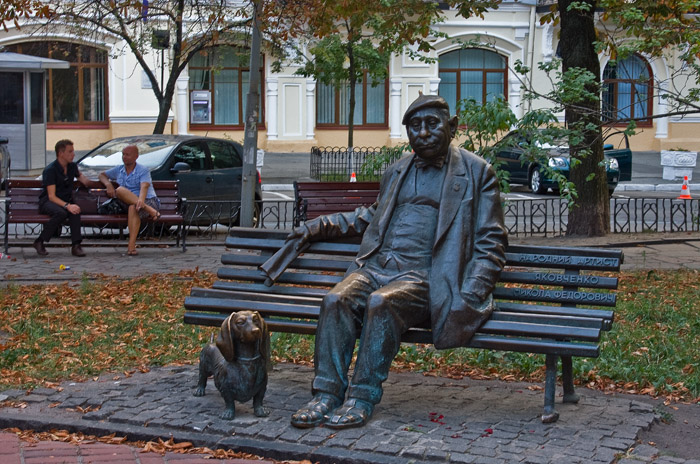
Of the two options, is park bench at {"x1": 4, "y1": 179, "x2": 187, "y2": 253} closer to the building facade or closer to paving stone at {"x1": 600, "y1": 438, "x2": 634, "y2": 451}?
paving stone at {"x1": 600, "y1": 438, "x2": 634, "y2": 451}

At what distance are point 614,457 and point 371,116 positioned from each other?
28.5 m

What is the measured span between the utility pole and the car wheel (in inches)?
427

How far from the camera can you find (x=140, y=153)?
591 inches

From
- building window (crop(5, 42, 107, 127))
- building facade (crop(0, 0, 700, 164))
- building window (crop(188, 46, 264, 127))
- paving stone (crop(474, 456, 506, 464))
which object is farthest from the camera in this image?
building window (crop(188, 46, 264, 127))

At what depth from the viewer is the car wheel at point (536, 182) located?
2331 cm

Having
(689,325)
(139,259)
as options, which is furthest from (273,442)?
(139,259)

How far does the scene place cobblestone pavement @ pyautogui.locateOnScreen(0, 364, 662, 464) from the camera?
198 inches

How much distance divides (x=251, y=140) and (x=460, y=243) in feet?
26.8

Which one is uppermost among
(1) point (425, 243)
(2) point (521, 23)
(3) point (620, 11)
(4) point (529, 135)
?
(2) point (521, 23)

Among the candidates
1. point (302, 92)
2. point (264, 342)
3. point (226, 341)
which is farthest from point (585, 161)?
point (302, 92)

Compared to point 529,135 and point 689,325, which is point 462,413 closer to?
point 689,325

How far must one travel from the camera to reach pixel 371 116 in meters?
33.0

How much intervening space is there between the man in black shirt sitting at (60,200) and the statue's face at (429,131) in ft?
23.1

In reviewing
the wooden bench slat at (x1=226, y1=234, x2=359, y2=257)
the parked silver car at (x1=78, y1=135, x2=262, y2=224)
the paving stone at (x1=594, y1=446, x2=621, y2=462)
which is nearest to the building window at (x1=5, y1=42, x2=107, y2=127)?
the parked silver car at (x1=78, y1=135, x2=262, y2=224)
